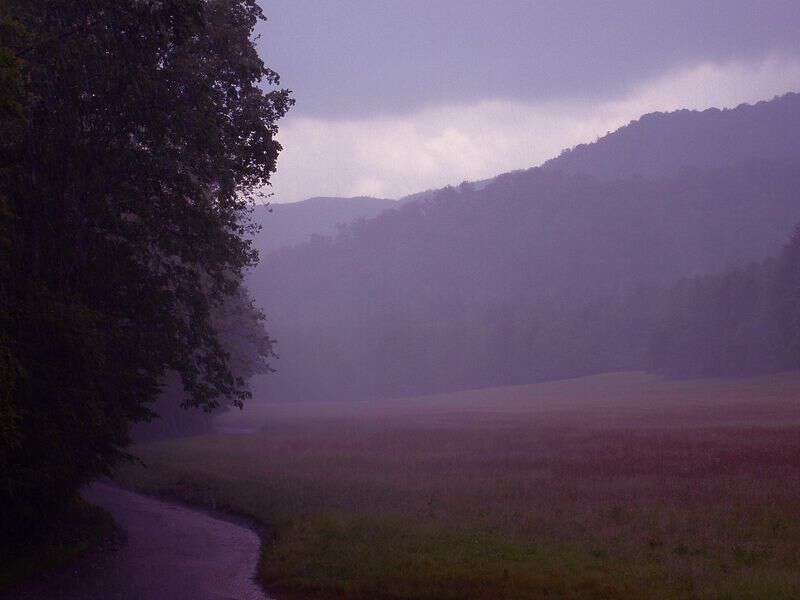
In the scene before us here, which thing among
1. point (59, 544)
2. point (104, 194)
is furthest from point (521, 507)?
point (104, 194)

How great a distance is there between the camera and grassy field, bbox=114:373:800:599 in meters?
15.8

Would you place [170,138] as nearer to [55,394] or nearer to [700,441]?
[55,394]

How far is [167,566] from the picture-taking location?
19500 millimetres

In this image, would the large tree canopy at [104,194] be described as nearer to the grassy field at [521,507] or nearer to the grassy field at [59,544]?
the grassy field at [59,544]

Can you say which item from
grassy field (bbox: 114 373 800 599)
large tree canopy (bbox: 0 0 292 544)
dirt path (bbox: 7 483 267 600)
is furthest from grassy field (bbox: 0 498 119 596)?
grassy field (bbox: 114 373 800 599)

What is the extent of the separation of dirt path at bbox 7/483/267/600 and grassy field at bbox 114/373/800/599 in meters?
0.84

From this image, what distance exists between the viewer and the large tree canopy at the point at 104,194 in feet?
57.4

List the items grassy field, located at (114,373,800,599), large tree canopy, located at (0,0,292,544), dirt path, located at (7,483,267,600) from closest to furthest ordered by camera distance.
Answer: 1. grassy field, located at (114,373,800,599)
2. dirt path, located at (7,483,267,600)
3. large tree canopy, located at (0,0,292,544)

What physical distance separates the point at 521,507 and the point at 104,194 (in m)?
13.6

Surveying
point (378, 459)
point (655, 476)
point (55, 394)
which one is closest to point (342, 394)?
point (378, 459)

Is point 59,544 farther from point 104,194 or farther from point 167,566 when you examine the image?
point 104,194

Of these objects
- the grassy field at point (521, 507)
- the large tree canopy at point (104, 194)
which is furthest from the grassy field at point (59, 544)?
the grassy field at point (521, 507)

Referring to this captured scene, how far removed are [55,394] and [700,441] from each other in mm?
31825

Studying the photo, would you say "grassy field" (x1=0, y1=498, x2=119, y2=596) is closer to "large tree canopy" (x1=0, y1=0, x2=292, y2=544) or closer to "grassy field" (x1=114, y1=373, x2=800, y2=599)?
"large tree canopy" (x1=0, y1=0, x2=292, y2=544)
